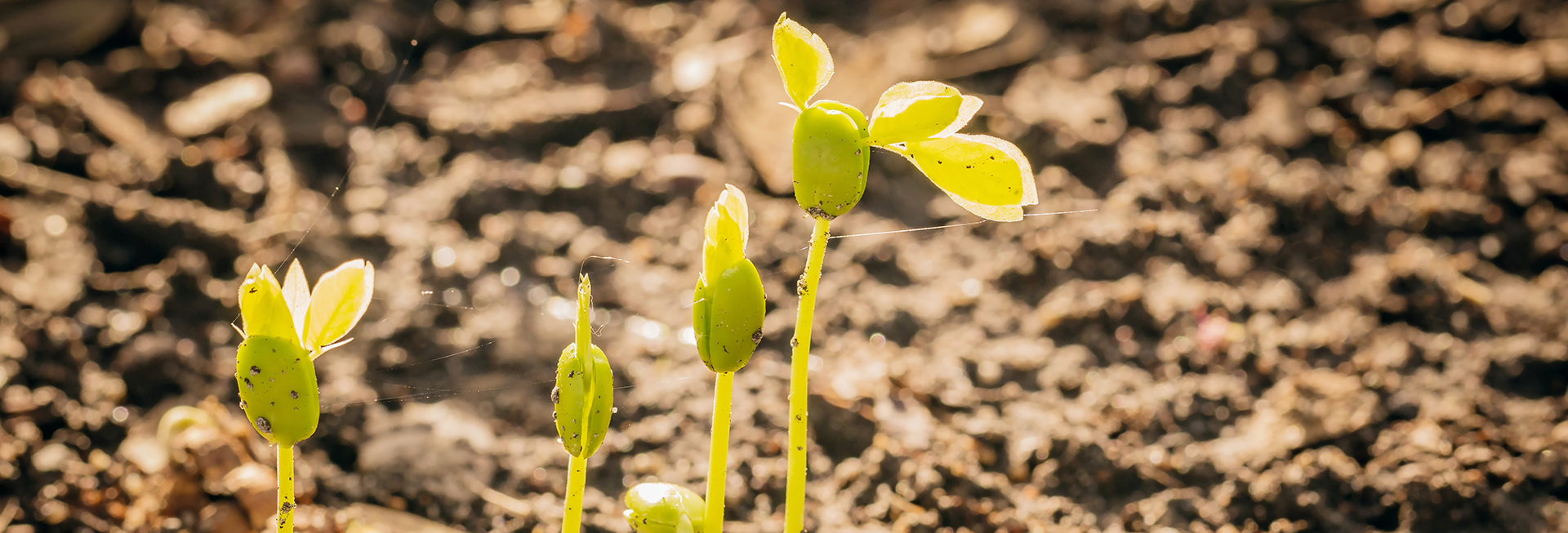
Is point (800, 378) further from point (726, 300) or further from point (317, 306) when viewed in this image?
point (317, 306)

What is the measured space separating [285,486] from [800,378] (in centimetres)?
43

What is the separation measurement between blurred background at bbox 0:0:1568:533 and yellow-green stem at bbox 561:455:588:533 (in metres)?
0.51

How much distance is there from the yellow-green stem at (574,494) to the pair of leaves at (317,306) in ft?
0.69

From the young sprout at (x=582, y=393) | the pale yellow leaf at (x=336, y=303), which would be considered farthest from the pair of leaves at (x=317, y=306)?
the young sprout at (x=582, y=393)

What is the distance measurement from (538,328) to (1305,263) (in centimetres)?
146

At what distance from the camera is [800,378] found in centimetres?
83

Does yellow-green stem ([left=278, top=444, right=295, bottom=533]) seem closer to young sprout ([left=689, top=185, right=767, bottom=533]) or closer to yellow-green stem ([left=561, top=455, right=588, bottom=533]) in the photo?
yellow-green stem ([left=561, top=455, right=588, bottom=533])

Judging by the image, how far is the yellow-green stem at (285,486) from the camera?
771 millimetres

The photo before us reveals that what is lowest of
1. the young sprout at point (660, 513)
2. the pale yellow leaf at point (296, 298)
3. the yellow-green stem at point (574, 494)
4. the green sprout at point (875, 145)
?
the young sprout at point (660, 513)

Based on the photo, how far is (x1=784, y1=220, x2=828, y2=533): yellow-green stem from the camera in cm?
78

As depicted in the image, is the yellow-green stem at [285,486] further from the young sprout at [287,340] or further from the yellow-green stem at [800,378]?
the yellow-green stem at [800,378]

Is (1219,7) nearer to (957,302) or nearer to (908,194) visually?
(908,194)

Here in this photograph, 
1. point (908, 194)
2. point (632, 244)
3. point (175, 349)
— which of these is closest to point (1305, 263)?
point (908, 194)

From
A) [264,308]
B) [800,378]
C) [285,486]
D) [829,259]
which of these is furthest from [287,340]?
[829,259]
